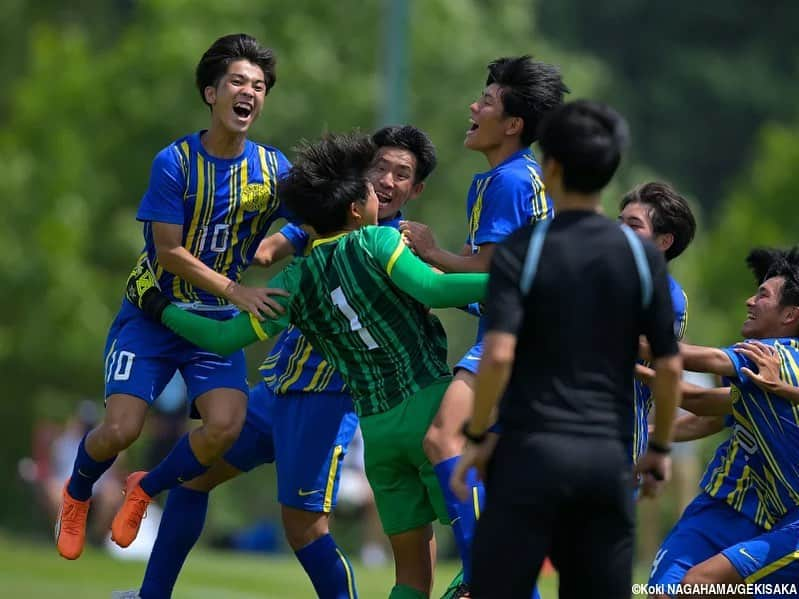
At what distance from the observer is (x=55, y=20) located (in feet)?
145

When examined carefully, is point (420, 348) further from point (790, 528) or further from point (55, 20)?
point (55, 20)

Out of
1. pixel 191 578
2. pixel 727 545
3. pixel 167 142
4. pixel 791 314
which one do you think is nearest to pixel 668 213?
pixel 791 314

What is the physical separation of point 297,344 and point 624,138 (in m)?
2.86

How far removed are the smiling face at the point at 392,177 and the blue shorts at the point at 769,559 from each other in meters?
2.26

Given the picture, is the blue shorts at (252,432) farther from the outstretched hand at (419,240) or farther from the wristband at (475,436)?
the wristband at (475,436)

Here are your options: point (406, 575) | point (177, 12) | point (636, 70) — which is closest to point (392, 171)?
point (406, 575)

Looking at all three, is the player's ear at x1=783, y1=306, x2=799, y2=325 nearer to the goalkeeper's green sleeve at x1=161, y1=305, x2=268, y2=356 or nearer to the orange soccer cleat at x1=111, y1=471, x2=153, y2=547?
the goalkeeper's green sleeve at x1=161, y1=305, x2=268, y2=356

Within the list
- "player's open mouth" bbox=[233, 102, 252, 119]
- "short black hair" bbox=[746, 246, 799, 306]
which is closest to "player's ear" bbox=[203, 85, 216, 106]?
"player's open mouth" bbox=[233, 102, 252, 119]

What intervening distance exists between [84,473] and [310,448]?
3.95ft

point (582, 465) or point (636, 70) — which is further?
point (636, 70)

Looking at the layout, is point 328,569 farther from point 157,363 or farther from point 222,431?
point 157,363

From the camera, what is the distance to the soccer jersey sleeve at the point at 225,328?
7.08m

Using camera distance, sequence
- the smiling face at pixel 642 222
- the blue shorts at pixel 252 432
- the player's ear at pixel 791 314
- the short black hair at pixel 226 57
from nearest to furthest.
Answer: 1. the player's ear at pixel 791 314
2. the smiling face at pixel 642 222
3. the short black hair at pixel 226 57
4. the blue shorts at pixel 252 432

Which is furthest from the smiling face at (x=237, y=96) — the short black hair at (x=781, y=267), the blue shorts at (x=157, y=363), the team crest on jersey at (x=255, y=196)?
the short black hair at (x=781, y=267)
